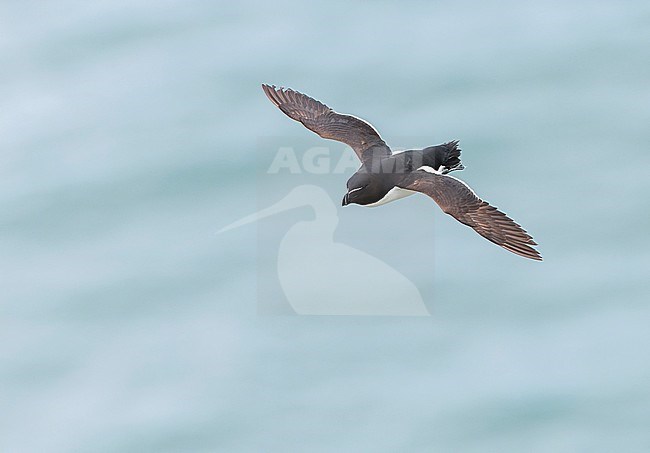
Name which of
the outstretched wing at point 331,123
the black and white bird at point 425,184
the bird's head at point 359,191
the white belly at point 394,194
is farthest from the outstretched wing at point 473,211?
the outstretched wing at point 331,123

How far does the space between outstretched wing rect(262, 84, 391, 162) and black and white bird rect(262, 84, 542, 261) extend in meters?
0.01

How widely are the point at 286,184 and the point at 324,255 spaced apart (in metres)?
1.15

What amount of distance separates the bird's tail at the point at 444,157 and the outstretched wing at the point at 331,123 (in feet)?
1.89

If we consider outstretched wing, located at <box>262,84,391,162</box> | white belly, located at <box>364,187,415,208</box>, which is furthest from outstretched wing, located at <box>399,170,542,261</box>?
outstretched wing, located at <box>262,84,391,162</box>

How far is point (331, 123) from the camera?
678 inches

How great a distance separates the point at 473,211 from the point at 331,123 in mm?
2491

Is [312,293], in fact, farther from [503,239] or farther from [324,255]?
[503,239]

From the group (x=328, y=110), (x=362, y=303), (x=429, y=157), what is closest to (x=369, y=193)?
(x=429, y=157)

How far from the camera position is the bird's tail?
52.6 feet

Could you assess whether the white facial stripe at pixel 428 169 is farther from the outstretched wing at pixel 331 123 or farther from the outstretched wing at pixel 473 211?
the outstretched wing at pixel 331 123

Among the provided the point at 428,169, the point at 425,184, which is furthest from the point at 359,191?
the point at 428,169

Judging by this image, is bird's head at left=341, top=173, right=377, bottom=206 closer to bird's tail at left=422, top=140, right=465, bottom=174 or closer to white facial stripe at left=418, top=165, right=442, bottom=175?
white facial stripe at left=418, top=165, right=442, bottom=175

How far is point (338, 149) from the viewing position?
2048cm

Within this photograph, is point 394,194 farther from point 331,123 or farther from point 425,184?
point 331,123
